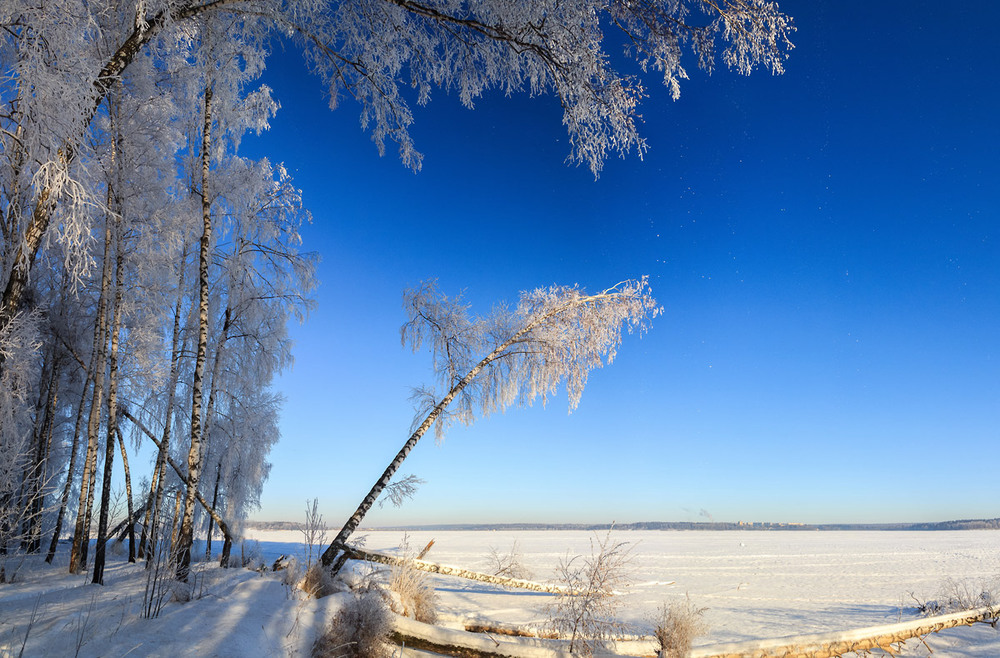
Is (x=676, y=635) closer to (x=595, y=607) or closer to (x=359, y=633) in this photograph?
(x=595, y=607)

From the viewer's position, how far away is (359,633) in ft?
16.7

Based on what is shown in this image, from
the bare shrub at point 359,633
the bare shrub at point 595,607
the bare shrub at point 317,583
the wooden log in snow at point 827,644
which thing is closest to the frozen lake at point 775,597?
the bare shrub at point 595,607

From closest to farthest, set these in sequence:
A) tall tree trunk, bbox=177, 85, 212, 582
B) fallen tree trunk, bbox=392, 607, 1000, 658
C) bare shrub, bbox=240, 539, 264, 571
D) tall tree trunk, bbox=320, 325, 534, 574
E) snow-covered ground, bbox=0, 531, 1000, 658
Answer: snow-covered ground, bbox=0, 531, 1000, 658 → fallen tree trunk, bbox=392, 607, 1000, 658 → tall tree trunk, bbox=177, 85, 212, 582 → tall tree trunk, bbox=320, 325, 534, 574 → bare shrub, bbox=240, 539, 264, 571

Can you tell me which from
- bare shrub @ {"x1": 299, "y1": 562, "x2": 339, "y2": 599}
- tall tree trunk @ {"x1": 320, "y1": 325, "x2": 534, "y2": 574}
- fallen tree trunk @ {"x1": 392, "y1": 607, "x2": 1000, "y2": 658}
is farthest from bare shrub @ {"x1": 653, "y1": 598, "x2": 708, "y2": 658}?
tall tree trunk @ {"x1": 320, "y1": 325, "x2": 534, "y2": 574}

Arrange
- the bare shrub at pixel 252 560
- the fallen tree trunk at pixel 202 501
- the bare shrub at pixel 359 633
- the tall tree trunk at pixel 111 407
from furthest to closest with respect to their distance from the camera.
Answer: the bare shrub at pixel 252 560, the fallen tree trunk at pixel 202 501, the tall tree trunk at pixel 111 407, the bare shrub at pixel 359 633

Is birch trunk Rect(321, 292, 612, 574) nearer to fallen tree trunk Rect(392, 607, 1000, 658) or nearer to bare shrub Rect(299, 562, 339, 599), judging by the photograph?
bare shrub Rect(299, 562, 339, 599)

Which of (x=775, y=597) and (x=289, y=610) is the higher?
(x=289, y=610)

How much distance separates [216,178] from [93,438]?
572cm

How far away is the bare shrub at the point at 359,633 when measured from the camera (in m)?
4.95

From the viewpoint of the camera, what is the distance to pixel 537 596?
11.5 metres

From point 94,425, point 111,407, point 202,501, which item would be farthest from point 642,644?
point 94,425

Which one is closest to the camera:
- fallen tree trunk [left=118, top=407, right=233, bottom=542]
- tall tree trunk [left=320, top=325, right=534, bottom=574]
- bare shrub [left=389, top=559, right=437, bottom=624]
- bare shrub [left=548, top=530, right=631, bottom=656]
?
bare shrub [left=548, top=530, right=631, bottom=656]

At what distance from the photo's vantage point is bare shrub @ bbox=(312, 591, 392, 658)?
4949 mm

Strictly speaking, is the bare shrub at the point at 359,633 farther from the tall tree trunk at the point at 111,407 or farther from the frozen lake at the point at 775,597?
the tall tree trunk at the point at 111,407
